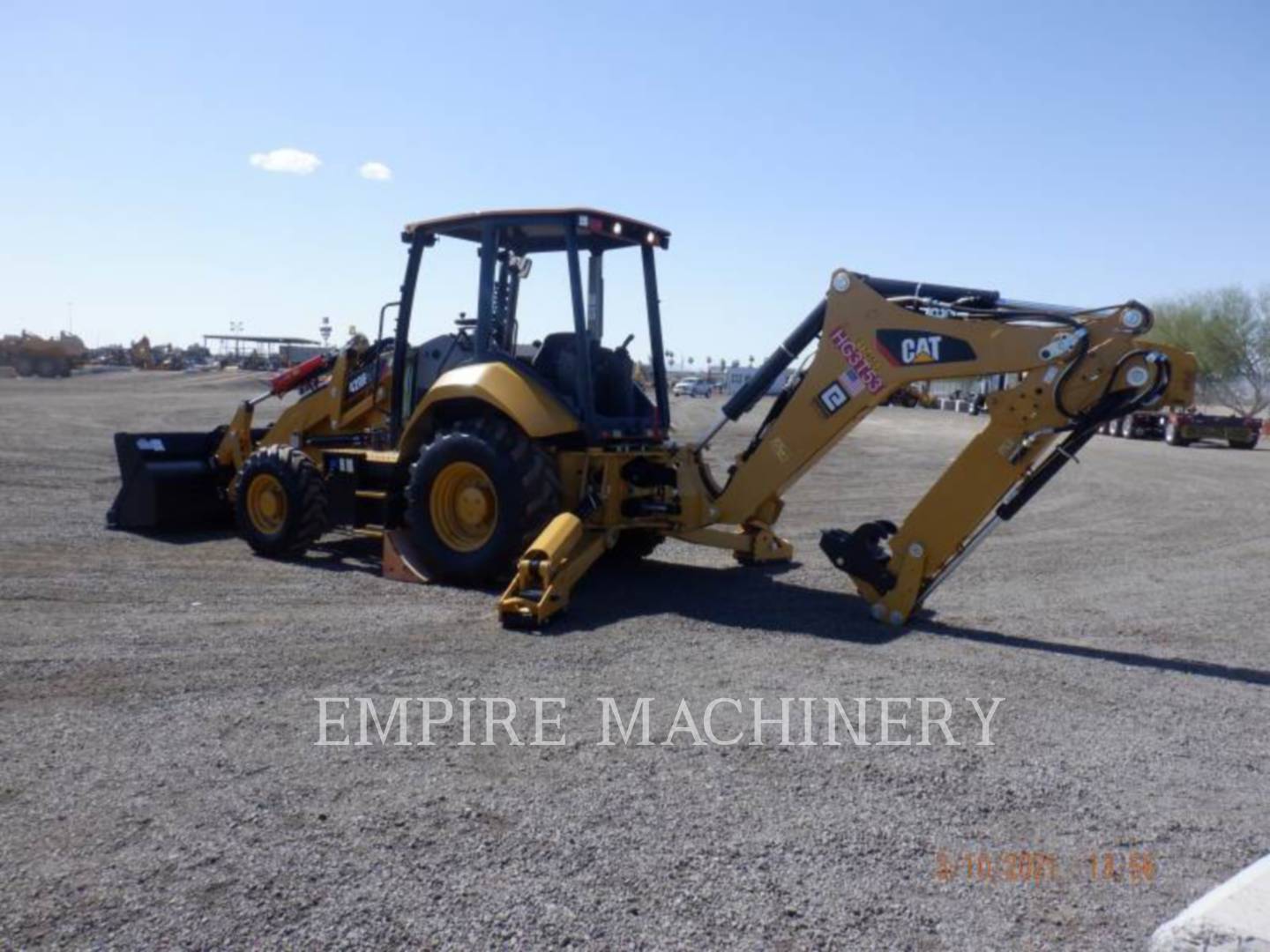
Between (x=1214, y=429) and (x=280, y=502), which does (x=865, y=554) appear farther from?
(x=1214, y=429)

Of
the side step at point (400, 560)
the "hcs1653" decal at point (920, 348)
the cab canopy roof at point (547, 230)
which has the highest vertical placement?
the cab canopy roof at point (547, 230)

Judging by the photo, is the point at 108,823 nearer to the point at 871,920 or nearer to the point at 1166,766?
the point at 871,920

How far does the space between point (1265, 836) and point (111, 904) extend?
403 cm

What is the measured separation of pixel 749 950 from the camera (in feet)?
11.1

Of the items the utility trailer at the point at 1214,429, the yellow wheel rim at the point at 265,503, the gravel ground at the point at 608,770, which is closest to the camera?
the gravel ground at the point at 608,770

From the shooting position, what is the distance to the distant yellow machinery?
179 feet

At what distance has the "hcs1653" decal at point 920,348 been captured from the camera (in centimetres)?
743

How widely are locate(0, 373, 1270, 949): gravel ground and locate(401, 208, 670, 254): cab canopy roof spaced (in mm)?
2705

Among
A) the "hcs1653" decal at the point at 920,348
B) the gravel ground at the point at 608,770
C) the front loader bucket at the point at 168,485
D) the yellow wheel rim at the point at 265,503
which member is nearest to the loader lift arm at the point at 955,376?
the "hcs1653" decal at the point at 920,348

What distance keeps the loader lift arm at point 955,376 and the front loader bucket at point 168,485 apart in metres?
5.90

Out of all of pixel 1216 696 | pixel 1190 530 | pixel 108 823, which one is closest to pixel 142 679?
pixel 108 823

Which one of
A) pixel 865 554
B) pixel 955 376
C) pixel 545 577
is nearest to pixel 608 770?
pixel 545 577

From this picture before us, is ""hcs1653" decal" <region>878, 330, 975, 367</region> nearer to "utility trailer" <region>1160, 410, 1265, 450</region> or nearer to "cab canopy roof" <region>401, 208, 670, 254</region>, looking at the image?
"cab canopy roof" <region>401, 208, 670, 254</region>

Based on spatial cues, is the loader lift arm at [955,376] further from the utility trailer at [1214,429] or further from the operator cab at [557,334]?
the utility trailer at [1214,429]
